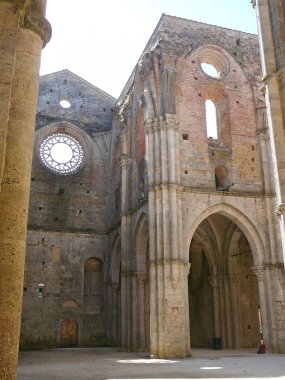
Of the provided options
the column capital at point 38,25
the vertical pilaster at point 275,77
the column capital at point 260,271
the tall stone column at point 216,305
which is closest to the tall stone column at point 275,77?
the vertical pilaster at point 275,77

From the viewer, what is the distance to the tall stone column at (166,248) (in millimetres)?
16172

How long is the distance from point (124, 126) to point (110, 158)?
12.3ft

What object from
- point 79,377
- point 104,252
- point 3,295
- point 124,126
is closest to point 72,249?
point 104,252

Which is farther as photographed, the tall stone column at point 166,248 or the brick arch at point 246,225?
the brick arch at point 246,225

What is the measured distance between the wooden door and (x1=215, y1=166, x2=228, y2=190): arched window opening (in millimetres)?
10614

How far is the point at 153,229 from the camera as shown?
57.1 feet

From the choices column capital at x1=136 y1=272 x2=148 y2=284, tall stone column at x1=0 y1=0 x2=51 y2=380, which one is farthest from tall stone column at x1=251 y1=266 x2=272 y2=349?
tall stone column at x1=0 y1=0 x2=51 y2=380

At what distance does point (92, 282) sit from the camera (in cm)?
2505

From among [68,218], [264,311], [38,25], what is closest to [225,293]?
[264,311]

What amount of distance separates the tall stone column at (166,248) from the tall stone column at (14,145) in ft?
39.7

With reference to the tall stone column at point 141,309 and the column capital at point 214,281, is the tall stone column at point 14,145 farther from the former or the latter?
the column capital at point 214,281

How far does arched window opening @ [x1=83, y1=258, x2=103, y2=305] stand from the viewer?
2456 cm

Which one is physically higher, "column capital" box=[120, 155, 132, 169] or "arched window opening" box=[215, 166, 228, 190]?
"column capital" box=[120, 155, 132, 169]

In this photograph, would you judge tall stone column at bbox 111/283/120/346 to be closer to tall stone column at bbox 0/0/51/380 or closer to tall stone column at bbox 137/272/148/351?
tall stone column at bbox 137/272/148/351
